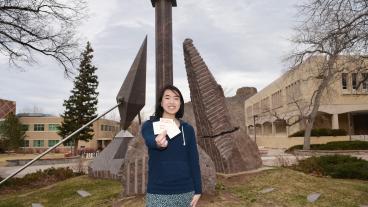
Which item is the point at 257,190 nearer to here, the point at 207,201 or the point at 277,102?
the point at 207,201

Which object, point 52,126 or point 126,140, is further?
point 52,126

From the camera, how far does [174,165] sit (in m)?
2.80

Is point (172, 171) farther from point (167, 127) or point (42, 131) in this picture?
point (42, 131)

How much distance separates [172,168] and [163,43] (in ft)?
23.3

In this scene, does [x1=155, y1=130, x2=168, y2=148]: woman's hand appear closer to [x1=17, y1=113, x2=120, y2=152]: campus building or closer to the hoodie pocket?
the hoodie pocket

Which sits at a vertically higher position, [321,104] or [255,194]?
[321,104]

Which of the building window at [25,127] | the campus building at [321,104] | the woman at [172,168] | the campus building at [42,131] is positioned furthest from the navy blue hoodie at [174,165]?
the building window at [25,127]

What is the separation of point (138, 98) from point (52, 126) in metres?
55.4

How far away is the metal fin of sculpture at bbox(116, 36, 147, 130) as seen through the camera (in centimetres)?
862

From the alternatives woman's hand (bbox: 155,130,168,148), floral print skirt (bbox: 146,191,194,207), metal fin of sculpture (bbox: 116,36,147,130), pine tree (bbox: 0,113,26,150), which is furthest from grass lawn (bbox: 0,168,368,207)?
pine tree (bbox: 0,113,26,150)

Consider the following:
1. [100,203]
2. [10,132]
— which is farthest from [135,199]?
[10,132]

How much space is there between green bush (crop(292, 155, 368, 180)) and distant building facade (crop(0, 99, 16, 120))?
196ft

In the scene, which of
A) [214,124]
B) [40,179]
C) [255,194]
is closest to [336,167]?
[214,124]

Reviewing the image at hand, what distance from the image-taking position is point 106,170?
1166 centimetres
